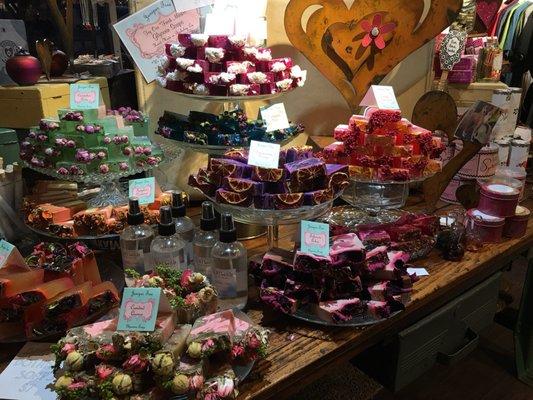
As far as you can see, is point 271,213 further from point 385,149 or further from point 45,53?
point 45,53

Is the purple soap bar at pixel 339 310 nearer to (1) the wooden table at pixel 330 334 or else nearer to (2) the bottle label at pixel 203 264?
(1) the wooden table at pixel 330 334

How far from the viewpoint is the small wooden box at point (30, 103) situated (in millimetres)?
1675

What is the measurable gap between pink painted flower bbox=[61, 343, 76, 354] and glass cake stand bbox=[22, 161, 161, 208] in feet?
2.07

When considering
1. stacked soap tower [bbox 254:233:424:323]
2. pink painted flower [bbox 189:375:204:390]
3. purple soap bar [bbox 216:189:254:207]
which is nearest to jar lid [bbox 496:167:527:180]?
stacked soap tower [bbox 254:233:424:323]

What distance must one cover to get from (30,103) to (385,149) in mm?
1222

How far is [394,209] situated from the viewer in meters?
1.88

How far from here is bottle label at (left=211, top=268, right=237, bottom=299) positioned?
125 centimetres

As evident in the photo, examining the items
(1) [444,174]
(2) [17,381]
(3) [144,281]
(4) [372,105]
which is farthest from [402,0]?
(2) [17,381]

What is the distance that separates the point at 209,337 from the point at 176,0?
49.8 inches

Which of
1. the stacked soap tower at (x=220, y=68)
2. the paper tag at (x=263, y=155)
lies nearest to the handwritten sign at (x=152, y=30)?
the stacked soap tower at (x=220, y=68)

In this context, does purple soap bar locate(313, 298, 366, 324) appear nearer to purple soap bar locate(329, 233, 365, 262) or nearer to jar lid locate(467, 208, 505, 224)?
purple soap bar locate(329, 233, 365, 262)

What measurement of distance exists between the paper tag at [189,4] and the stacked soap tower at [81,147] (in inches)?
19.5

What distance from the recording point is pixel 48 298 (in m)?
1.14

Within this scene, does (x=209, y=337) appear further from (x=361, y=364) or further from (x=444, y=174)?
(x=444, y=174)
